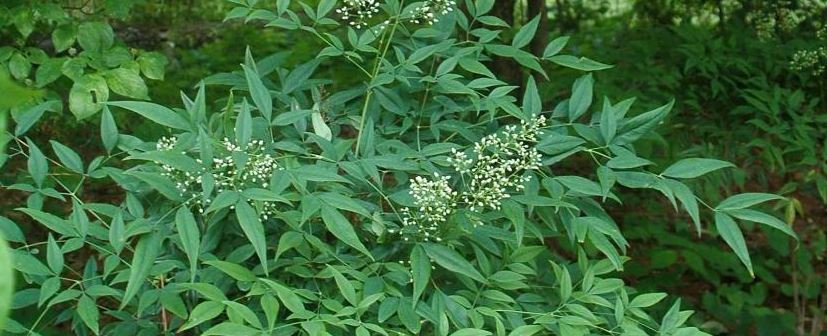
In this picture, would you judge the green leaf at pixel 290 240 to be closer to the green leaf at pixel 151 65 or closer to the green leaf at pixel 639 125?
the green leaf at pixel 639 125

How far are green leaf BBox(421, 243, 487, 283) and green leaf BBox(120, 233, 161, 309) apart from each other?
526 millimetres

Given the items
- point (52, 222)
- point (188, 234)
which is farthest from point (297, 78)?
point (188, 234)

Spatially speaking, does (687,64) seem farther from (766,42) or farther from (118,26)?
(118,26)

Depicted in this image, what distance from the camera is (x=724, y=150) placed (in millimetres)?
4180

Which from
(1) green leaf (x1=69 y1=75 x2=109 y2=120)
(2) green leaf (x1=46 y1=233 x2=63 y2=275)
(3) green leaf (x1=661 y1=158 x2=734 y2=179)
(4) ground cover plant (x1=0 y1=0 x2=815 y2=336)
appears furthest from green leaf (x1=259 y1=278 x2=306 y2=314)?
(1) green leaf (x1=69 y1=75 x2=109 y2=120)

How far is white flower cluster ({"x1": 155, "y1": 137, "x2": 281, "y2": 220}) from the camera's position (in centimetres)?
198

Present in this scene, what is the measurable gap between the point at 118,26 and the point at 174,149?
389cm

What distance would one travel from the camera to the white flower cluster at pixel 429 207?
2.09 meters

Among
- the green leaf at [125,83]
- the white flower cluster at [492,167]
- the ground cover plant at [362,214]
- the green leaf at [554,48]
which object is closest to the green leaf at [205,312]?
the ground cover plant at [362,214]

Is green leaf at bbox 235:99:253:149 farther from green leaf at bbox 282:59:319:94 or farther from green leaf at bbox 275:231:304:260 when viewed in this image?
green leaf at bbox 282:59:319:94

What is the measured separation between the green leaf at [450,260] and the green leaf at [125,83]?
49.3 inches

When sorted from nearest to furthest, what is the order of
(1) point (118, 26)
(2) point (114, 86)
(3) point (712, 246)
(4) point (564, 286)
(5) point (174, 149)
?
(5) point (174, 149) → (4) point (564, 286) → (2) point (114, 86) → (3) point (712, 246) → (1) point (118, 26)

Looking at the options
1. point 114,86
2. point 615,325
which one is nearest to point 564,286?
point 615,325

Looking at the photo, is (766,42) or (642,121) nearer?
(642,121)
